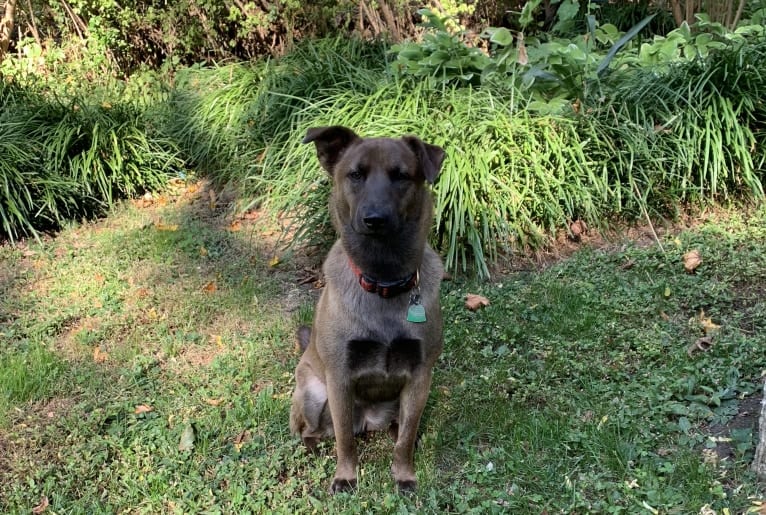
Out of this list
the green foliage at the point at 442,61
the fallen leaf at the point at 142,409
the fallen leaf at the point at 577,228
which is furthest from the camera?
the green foliage at the point at 442,61

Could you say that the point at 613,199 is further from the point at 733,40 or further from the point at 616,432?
the point at 616,432

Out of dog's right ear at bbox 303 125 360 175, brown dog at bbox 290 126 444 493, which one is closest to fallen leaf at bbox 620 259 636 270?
brown dog at bbox 290 126 444 493

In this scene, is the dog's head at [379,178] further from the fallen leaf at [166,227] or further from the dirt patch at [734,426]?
the fallen leaf at [166,227]

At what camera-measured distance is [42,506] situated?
8.36ft

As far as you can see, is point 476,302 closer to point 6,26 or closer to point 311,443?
point 311,443

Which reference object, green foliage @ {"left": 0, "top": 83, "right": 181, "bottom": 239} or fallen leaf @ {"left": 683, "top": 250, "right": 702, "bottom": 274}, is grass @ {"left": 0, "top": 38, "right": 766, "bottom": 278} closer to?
green foliage @ {"left": 0, "top": 83, "right": 181, "bottom": 239}

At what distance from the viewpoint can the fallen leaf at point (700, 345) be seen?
3.31 metres

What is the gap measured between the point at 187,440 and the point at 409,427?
105cm

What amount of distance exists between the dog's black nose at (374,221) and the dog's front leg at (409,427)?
630mm

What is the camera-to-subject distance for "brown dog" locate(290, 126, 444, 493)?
2457mm

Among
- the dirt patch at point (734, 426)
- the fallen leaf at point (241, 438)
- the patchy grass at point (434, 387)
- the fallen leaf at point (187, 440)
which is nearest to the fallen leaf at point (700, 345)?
the patchy grass at point (434, 387)

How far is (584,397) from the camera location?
308 cm

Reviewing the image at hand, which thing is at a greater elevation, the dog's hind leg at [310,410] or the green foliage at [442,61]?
the green foliage at [442,61]

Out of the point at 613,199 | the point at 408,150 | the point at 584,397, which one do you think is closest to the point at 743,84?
the point at 613,199
